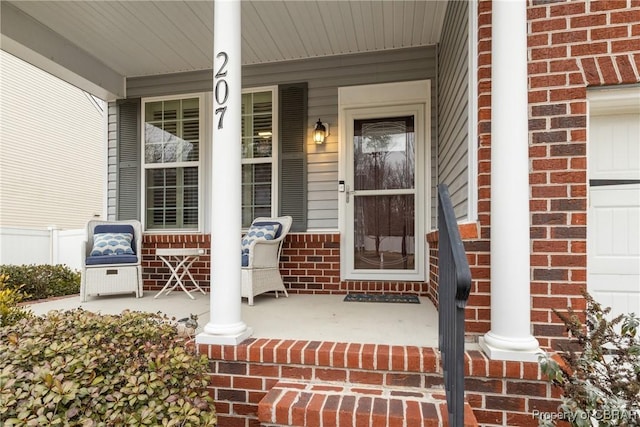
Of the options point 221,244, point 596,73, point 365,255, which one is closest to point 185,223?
point 365,255

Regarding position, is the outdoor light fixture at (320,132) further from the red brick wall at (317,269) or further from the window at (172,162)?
the window at (172,162)

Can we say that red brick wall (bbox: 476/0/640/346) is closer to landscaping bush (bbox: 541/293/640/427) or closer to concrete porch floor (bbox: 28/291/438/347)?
landscaping bush (bbox: 541/293/640/427)

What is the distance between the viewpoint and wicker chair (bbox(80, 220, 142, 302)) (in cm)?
355

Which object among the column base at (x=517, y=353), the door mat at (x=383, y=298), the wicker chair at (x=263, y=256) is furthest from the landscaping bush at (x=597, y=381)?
the wicker chair at (x=263, y=256)

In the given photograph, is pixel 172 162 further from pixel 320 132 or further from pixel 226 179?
pixel 226 179

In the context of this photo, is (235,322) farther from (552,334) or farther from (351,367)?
(552,334)

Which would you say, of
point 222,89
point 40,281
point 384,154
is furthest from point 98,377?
point 40,281

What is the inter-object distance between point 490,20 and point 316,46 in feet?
7.56

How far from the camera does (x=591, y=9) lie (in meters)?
1.85

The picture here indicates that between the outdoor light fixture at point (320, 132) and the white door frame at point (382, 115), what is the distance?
163 mm

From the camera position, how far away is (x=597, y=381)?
1467 mm

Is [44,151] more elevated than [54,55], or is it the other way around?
[54,55]

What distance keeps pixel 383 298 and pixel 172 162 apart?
312cm

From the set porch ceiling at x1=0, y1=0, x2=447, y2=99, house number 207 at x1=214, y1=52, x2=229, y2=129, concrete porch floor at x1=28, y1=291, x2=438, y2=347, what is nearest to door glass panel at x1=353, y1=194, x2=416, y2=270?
concrete porch floor at x1=28, y1=291, x2=438, y2=347
